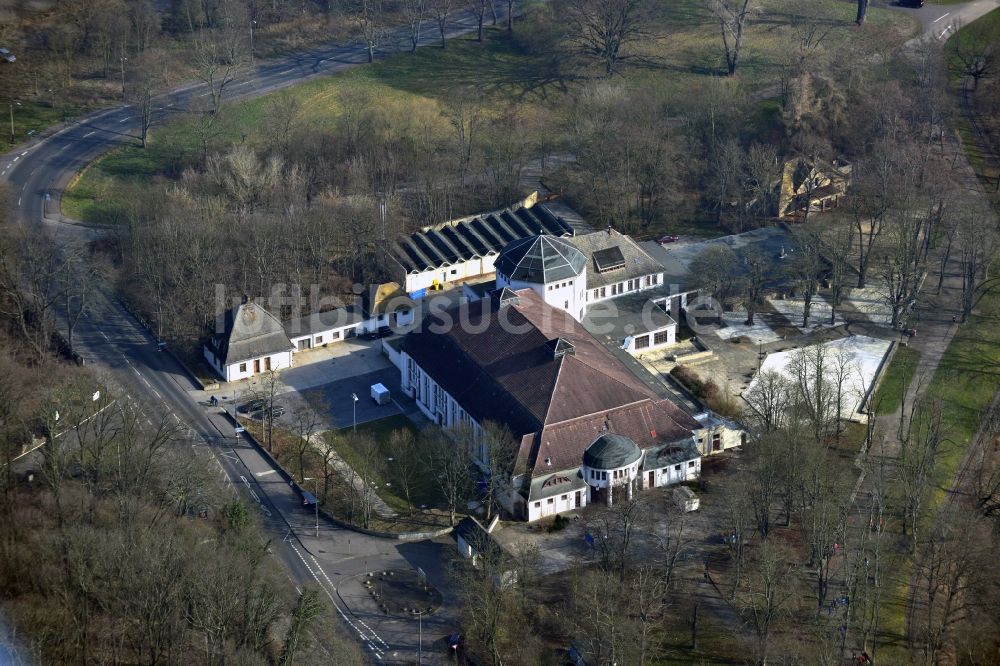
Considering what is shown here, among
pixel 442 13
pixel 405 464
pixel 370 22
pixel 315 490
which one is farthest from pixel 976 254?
pixel 370 22

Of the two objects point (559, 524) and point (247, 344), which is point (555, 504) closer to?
point (559, 524)

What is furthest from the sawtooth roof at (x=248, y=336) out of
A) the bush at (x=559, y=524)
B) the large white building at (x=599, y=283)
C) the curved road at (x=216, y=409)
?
the bush at (x=559, y=524)

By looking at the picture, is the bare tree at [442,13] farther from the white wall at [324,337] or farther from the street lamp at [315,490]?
the street lamp at [315,490]

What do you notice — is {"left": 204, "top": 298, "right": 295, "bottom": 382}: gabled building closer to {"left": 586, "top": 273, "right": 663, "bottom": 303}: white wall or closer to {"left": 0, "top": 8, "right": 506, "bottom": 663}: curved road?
{"left": 0, "top": 8, "right": 506, "bottom": 663}: curved road

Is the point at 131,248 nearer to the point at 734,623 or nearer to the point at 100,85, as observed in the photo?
the point at 100,85

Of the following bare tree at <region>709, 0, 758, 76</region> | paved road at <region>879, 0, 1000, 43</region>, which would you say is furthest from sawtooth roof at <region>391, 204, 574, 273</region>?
paved road at <region>879, 0, 1000, 43</region>

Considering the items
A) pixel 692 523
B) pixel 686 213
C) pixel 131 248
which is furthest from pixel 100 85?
pixel 692 523
